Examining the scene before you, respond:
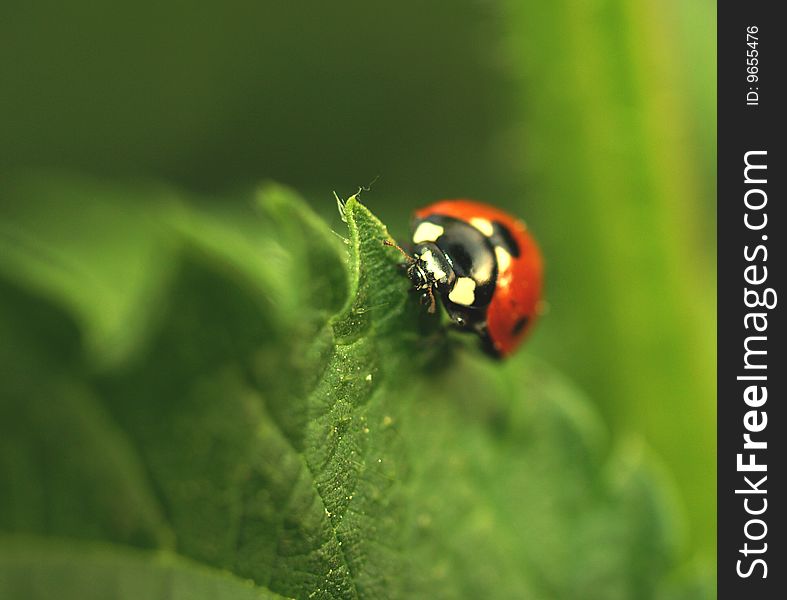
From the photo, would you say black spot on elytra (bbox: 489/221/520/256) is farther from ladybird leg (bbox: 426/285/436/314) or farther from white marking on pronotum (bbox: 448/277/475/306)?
ladybird leg (bbox: 426/285/436/314)

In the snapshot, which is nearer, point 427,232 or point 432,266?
point 432,266

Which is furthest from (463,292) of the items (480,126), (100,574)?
(480,126)

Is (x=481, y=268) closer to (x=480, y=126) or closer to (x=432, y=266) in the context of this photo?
(x=432, y=266)

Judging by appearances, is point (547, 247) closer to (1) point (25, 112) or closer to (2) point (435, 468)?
(2) point (435, 468)
